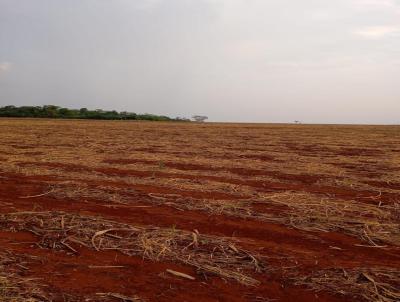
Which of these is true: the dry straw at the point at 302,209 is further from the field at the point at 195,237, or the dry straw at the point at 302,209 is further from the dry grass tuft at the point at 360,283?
the dry grass tuft at the point at 360,283

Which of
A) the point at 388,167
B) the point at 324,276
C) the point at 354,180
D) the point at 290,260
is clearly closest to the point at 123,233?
the point at 290,260

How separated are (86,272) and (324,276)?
2.21 metres

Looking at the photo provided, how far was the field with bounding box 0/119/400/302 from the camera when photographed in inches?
151

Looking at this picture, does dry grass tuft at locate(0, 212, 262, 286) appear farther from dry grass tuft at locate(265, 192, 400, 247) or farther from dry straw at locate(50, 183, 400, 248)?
dry grass tuft at locate(265, 192, 400, 247)

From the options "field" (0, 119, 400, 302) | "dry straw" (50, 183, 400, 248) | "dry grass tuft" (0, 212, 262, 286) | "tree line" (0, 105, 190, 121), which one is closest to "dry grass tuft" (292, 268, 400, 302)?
"field" (0, 119, 400, 302)

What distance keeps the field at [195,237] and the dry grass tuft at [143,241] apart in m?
0.01

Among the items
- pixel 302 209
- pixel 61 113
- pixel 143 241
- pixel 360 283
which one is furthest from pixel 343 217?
pixel 61 113

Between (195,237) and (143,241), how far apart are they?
594 millimetres

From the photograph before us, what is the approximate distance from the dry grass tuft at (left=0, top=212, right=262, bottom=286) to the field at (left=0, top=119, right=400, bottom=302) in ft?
0.04

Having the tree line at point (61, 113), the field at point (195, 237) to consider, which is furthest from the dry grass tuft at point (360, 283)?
the tree line at point (61, 113)

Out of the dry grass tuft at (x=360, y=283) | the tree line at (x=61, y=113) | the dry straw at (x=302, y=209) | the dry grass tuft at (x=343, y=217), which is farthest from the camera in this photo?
the tree line at (x=61, y=113)

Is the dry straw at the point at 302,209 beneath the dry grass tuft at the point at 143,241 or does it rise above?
above

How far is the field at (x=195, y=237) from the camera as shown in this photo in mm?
3838

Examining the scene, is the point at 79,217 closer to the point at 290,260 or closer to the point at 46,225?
the point at 46,225
